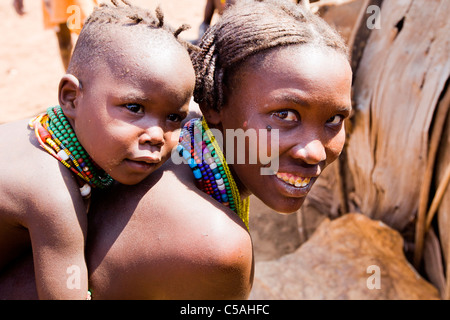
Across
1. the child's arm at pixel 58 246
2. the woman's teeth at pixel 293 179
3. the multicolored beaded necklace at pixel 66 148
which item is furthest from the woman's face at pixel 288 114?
the child's arm at pixel 58 246

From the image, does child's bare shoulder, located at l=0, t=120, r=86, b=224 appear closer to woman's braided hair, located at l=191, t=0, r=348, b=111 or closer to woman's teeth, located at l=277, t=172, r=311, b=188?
woman's braided hair, located at l=191, t=0, r=348, b=111

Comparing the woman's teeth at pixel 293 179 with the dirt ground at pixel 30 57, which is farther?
the dirt ground at pixel 30 57

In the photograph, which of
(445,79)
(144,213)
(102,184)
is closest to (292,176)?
(144,213)

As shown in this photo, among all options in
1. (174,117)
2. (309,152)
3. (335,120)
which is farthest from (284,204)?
(174,117)

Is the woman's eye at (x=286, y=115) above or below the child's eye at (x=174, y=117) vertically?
above

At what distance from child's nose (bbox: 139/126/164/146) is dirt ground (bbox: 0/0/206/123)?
4148 millimetres

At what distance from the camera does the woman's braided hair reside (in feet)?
5.19

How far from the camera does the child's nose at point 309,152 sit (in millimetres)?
1570

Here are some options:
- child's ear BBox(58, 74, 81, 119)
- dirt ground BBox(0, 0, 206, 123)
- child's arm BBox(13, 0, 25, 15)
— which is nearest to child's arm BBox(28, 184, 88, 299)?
child's ear BBox(58, 74, 81, 119)

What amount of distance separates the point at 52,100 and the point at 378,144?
472 centimetres

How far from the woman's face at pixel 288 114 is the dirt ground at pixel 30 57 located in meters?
4.07

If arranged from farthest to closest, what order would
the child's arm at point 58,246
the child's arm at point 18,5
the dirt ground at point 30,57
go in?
1. the dirt ground at point 30,57
2. the child's arm at point 18,5
3. the child's arm at point 58,246

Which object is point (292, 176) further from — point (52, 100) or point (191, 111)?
point (52, 100)

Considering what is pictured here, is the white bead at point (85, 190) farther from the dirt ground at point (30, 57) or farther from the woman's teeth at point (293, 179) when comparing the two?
the dirt ground at point (30, 57)
